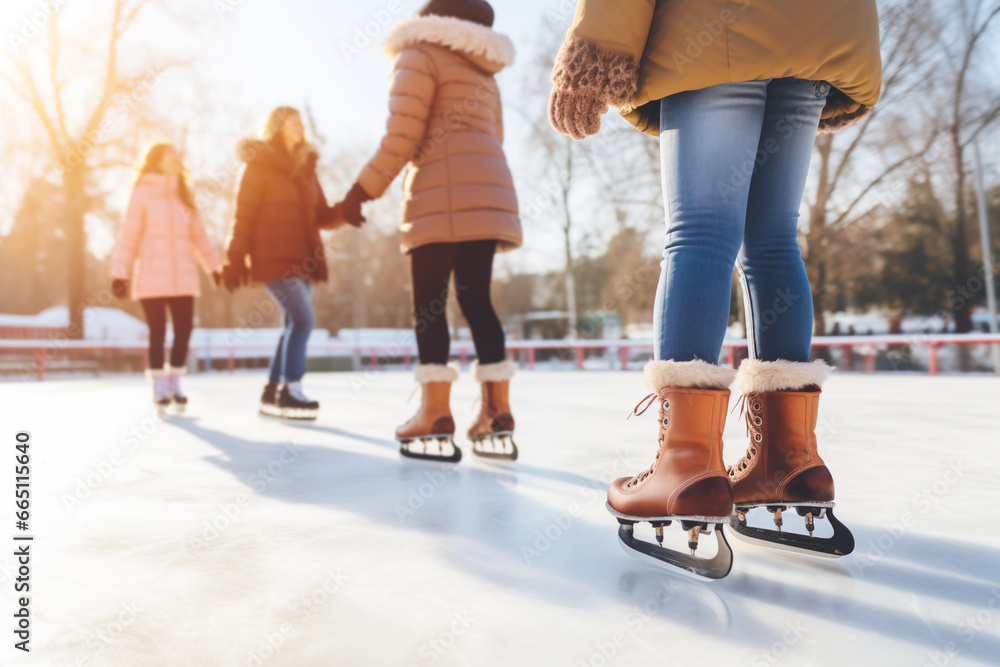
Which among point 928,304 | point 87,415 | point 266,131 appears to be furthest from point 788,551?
point 928,304

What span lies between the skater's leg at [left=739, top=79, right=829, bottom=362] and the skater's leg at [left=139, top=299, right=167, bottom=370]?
368 cm

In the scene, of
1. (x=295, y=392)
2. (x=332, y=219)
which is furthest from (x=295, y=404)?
(x=332, y=219)

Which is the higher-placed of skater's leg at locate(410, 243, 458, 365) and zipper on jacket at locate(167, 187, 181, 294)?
zipper on jacket at locate(167, 187, 181, 294)

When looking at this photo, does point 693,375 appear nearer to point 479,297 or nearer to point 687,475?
point 687,475

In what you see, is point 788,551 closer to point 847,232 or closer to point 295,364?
point 295,364

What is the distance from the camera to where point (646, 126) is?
4.50ft

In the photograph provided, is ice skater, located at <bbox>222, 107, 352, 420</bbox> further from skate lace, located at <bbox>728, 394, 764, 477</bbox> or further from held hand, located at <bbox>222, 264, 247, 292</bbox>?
skate lace, located at <bbox>728, 394, 764, 477</bbox>

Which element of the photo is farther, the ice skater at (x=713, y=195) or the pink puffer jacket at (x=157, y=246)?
the pink puffer jacket at (x=157, y=246)

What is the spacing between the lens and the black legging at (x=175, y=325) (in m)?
3.92

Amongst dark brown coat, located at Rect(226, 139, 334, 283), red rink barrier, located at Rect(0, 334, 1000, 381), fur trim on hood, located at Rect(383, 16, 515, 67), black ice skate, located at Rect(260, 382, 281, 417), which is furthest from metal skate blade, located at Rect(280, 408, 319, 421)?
red rink barrier, located at Rect(0, 334, 1000, 381)

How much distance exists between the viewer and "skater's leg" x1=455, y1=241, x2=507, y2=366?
230 centimetres

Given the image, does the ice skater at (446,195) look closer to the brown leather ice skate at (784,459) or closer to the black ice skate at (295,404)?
the brown leather ice skate at (784,459)

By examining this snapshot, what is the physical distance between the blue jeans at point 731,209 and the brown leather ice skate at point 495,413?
1.07 metres

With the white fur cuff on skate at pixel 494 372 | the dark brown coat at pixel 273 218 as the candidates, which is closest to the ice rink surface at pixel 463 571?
the white fur cuff on skate at pixel 494 372
